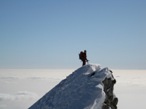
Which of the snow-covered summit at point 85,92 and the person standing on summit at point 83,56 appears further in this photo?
the person standing on summit at point 83,56

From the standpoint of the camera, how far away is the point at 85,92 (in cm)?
3859

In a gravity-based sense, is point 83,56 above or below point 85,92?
above

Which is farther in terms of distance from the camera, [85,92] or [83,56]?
[83,56]

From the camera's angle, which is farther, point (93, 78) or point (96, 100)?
point (93, 78)

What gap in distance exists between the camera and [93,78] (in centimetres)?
4059

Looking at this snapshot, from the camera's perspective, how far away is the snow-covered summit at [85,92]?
37.2 meters

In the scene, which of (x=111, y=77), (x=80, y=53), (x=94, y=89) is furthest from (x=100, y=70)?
(x=80, y=53)

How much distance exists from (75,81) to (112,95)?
5022 mm

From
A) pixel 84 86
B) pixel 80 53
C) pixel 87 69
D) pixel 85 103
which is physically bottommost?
pixel 85 103

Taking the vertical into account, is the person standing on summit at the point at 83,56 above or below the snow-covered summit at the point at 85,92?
above

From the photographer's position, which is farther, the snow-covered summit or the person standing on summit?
the person standing on summit

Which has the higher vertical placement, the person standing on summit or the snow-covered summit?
the person standing on summit

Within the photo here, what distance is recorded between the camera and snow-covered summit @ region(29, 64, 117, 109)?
37250 mm

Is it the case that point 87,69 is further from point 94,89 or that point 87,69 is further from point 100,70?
point 94,89
